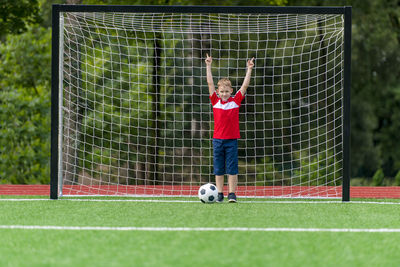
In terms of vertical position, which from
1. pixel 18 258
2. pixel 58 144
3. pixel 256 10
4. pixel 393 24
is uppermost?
pixel 393 24

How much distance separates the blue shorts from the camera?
24.5ft

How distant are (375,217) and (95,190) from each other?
456 centimetres

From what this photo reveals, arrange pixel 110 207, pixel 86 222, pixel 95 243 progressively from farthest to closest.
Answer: pixel 110 207 < pixel 86 222 < pixel 95 243

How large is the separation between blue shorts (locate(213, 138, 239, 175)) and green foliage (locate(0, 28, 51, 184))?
12.2 meters

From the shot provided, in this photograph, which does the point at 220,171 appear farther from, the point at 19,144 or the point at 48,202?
Result: the point at 19,144

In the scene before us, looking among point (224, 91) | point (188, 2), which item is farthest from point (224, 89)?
point (188, 2)

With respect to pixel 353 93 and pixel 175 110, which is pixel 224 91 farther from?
pixel 353 93

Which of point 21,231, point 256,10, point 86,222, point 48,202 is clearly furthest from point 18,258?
point 256,10

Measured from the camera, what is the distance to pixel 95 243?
176 inches

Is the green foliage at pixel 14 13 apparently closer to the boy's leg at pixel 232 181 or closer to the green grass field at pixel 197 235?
the green grass field at pixel 197 235

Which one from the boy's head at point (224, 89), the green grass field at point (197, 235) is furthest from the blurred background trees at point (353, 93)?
the green grass field at point (197, 235)

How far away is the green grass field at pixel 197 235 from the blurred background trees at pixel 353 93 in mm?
11099

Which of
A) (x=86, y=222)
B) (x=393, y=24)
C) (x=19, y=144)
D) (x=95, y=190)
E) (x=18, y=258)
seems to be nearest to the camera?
(x=18, y=258)

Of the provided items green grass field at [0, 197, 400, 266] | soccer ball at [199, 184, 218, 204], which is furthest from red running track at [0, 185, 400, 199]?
green grass field at [0, 197, 400, 266]
